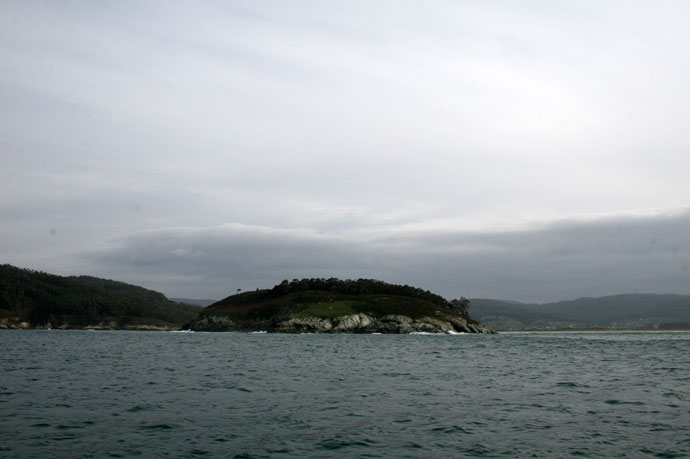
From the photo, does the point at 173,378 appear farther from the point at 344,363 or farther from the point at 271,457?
Answer: the point at 271,457

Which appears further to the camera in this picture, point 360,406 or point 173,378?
point 173,378

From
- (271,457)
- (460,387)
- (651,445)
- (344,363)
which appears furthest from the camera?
(344,363)

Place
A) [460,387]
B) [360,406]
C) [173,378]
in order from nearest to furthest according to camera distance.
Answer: [360,406], [460,387], [173,378]

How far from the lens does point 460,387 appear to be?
132 ft

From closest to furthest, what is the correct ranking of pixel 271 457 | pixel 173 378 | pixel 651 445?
pixel 271 457, pixel 651 445, pixel 173 378

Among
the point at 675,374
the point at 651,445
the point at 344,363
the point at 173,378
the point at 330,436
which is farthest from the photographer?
the point at 344,363

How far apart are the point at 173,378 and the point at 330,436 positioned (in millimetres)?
24590

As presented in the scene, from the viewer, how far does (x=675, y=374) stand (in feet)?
163

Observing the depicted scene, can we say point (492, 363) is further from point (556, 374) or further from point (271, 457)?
point (271, 457)

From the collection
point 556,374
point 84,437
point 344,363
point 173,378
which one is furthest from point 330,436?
point 344,363

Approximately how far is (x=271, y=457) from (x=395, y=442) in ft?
18.1

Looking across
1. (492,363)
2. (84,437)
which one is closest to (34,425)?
(84,437)

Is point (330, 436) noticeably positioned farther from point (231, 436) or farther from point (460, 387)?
point (460, 387)

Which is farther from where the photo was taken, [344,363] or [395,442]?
[344,363]
